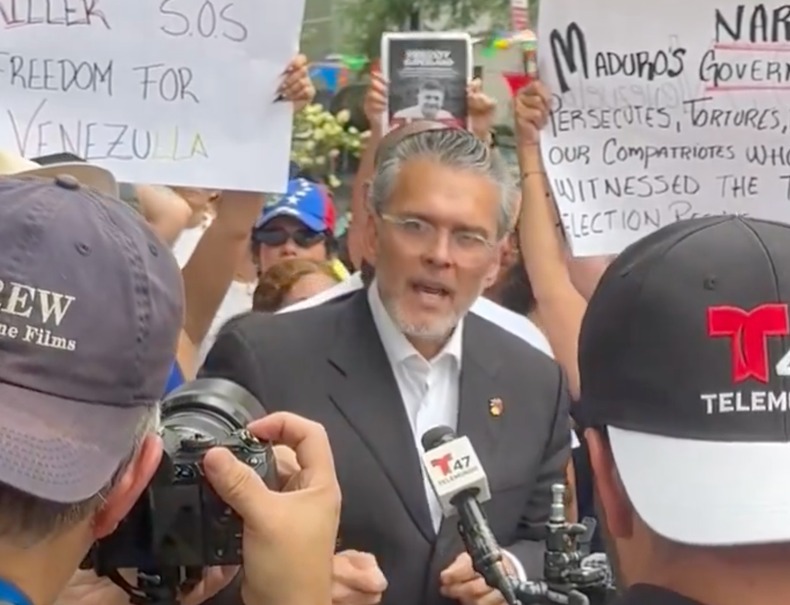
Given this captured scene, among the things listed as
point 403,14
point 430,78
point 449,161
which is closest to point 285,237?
point 430,78

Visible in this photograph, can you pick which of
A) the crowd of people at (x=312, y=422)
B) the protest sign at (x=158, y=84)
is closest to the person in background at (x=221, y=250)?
the protest sign at (x=158, y=84)

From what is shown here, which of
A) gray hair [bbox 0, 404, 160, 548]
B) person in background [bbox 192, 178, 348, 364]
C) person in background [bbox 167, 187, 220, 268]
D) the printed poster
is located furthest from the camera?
person in background [bbox 192, 178, 348, 364]

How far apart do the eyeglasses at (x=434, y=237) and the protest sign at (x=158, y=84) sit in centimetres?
39

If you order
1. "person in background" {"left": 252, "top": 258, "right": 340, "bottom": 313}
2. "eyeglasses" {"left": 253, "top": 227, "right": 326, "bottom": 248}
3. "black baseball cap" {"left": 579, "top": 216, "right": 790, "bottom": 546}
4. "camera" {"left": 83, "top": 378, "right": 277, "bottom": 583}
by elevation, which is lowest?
"eyeglasses" {"left": 253, "top": 227, "right": 326, "bottom": 248}

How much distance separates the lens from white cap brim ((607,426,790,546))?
1.34 m

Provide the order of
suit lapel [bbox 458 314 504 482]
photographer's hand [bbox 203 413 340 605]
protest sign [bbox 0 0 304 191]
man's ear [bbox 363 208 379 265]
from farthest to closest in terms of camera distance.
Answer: protest sign [bbox 0 0 304 191]
man's ear [bbox 363 208 379 265]
suit lapel [bbox 458 314 504 482]
photographer's hand [bbox 203 413 340 605]

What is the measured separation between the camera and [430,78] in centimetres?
395

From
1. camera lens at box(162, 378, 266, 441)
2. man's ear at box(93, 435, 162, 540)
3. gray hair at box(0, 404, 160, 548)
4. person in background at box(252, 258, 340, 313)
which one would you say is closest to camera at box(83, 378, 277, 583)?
camera lens at box(162, 378, 266, 441)

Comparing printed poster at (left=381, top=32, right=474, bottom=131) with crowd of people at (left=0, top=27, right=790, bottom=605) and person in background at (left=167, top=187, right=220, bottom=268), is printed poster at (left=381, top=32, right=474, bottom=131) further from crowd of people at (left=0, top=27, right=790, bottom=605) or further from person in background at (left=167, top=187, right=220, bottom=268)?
crowd of people at (left=0, top=27, right=790, bottom=605)

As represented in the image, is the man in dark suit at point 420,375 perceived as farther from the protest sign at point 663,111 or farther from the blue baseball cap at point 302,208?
the blue baseball cap at point 302,208

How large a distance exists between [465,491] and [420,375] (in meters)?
0.78

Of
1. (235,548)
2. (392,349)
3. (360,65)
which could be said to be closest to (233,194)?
(392,349)

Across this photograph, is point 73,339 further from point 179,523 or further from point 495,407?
point 495,407

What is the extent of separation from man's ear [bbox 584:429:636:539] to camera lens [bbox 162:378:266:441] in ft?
1.61
